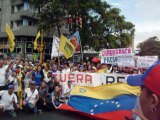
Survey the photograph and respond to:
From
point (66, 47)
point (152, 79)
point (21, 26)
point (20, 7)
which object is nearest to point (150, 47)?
point (21, 26)

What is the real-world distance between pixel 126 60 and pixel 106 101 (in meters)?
4.52

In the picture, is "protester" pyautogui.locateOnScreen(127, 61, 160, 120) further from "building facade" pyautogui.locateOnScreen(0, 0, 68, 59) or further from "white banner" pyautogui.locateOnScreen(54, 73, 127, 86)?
"building facade" pyautogui.locateOnScreen(0, 0, 68, 59)

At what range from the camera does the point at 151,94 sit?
141 cm

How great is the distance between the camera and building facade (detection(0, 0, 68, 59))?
45.2 metres

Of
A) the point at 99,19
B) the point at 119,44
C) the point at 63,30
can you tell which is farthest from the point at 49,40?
the point at 99,19

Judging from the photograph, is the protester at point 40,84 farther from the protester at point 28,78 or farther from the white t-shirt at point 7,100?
the white t-shirt at point 7,100

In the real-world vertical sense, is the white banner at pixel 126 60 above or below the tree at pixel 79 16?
below

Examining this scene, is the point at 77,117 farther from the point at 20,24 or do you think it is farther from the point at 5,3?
the point at 5,3

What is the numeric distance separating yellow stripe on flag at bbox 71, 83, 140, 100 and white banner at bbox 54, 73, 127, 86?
105 cm

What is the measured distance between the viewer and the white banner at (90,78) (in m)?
11.1

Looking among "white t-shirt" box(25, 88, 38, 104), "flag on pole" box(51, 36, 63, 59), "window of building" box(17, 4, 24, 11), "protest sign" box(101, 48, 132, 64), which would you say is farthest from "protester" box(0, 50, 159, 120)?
"window of building" box(17, 4, 24, 11)

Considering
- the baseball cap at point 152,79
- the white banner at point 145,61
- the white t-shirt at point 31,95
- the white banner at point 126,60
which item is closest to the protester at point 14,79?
the white t-shirt at point 31,95

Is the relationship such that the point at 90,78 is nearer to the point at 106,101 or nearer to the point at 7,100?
the point at 106,101

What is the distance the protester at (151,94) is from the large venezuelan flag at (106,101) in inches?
279
